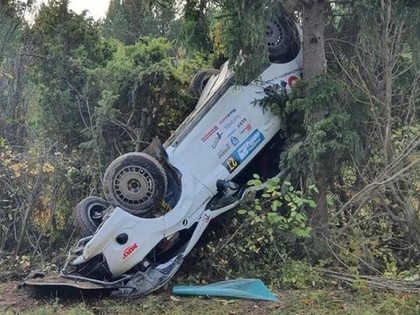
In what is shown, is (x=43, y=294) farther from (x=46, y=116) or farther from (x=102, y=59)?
(x=102, y=59)

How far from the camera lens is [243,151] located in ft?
20.6

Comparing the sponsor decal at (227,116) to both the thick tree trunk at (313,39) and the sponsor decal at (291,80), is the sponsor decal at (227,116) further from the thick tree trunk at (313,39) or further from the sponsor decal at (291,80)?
the thick tree trunk at (313,39)

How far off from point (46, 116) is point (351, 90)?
4015 mm

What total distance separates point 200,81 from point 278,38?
118 cm

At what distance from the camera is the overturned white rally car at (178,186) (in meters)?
5.63

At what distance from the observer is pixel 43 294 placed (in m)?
5.65

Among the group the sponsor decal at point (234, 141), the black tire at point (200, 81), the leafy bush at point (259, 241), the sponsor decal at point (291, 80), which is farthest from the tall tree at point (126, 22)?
the leafy bush at point (259, 241)

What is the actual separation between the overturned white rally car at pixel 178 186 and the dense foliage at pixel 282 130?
0.78ft

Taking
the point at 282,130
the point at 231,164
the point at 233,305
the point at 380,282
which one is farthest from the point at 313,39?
the point at 233,305

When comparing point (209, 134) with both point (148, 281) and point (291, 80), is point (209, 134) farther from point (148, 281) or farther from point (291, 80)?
point (148, 281)

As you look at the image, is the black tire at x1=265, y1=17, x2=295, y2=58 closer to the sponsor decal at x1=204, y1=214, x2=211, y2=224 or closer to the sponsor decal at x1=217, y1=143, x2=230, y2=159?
the sponsor decal at x1=217, y1=143, x2=230, y2=159

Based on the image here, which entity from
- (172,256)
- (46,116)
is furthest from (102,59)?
(172,256)

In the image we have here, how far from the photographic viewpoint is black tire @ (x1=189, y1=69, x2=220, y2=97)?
23.8 feet

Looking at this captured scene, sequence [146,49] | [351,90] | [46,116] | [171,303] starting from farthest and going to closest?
[46,116], [146,49], [351,90], [171,303]
